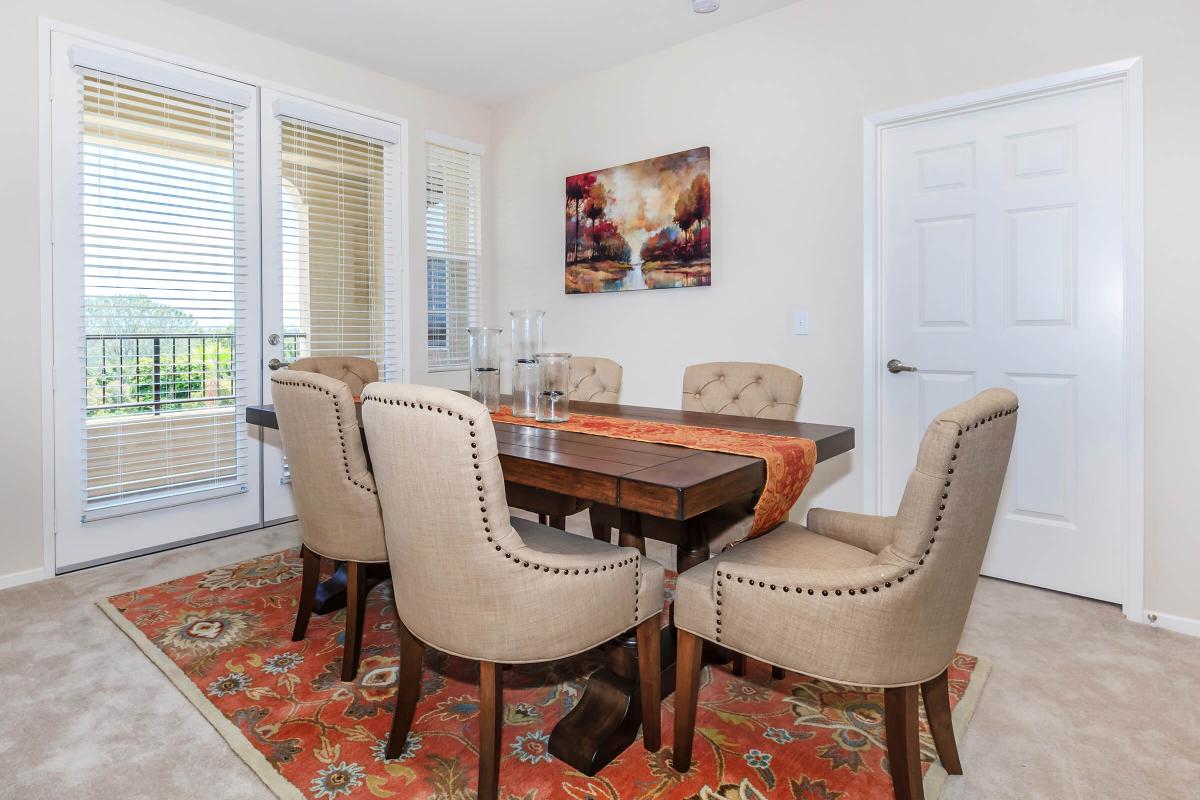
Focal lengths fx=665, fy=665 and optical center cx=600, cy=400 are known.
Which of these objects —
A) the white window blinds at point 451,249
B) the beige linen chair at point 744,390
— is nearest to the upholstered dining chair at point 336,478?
the beige linen chair at point 744,390

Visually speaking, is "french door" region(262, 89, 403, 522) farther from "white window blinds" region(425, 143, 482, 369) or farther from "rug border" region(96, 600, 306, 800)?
"rug border" region(96, 600, 306, 800)

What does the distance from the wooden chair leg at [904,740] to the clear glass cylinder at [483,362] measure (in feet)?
5.09

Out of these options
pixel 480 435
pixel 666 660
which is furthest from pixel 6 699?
pixel 666 660

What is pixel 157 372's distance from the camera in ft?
10.4

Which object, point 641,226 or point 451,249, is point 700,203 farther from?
point 451,249

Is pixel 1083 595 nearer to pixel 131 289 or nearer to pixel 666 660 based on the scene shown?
pixel 666 660

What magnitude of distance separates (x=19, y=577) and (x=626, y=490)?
2.94m

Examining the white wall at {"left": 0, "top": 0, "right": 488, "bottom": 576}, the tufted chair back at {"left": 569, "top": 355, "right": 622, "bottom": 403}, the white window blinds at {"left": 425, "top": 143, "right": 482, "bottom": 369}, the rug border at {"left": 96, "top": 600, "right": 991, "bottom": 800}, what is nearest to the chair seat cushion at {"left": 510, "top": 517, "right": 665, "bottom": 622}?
the rug border at {"left": 96, "top": 600, "right": 991, "bottom": 800}

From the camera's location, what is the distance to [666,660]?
1.82 metres

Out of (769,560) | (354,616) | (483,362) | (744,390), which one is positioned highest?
(483,362)

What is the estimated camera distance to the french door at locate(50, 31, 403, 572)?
2.94m

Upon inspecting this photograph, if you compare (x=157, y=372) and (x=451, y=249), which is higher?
(x=451, y=249)

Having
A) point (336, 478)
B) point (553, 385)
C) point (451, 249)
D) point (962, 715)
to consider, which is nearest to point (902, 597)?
point (962, 715)

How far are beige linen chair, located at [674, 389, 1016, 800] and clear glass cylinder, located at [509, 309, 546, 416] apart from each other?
1.00 meters
